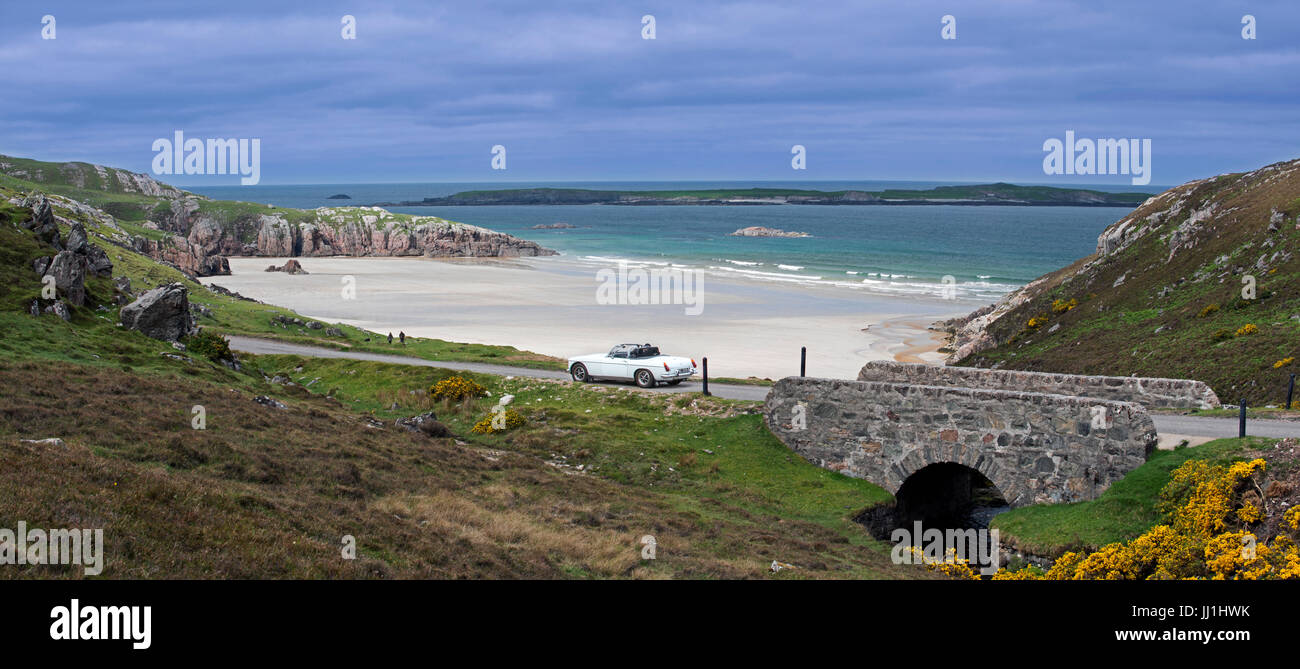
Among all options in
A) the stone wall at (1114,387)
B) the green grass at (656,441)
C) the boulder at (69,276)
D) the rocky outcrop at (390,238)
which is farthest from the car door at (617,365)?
the rocky outcrop at (390,238)

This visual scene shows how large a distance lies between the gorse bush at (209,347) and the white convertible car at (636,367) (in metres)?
13.0

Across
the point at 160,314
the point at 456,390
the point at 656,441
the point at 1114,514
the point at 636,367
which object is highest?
the point at 160,314

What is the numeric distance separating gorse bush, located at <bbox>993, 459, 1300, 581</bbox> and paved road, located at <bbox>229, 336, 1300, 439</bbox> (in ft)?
11.6

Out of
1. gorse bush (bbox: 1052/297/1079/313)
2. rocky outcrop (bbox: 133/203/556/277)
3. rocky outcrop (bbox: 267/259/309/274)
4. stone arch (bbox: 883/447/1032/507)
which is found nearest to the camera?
stone arch (bbox: 883/447/1032/507)

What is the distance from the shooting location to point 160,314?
1308 inches

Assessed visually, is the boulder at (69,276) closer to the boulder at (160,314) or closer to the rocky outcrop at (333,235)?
the boulder at (160,314)

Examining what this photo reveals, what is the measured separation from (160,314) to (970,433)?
29.0 meters

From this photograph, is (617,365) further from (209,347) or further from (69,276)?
(69,276)

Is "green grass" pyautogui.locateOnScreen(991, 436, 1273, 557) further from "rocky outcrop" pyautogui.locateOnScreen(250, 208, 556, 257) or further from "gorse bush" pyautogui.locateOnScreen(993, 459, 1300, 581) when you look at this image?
"rocky outcrop" pyautogui.locateOnScreen(250, 208, 556, 257)

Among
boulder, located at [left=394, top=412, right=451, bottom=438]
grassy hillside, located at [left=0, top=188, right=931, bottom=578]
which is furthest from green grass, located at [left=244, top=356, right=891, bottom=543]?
boulder, located at [left=394, top=412, right=451, bottom=438]

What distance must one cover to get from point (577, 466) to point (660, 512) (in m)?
5.35

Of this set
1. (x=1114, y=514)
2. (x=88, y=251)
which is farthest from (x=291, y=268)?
(x=1114, y=514)

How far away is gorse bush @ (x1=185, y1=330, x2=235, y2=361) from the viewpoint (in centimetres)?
3241

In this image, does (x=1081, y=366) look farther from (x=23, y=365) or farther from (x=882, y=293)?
(x=882, y=293)
